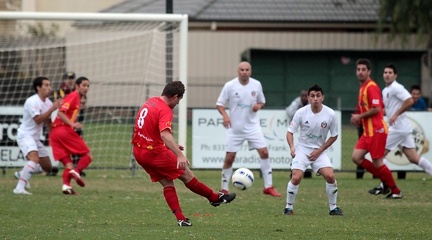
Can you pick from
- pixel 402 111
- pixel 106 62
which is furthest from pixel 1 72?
pixel 402 111

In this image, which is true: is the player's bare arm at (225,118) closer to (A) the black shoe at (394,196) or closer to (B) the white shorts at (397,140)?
(B) the white shorts at (397,140)

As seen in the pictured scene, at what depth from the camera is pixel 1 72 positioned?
87.2 feet

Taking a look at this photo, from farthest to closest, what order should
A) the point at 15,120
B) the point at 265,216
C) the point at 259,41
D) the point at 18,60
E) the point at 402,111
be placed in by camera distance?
the point at 259,41, the point at 18,60, the point at 15,120, the point at 402,111, the point at 265,216

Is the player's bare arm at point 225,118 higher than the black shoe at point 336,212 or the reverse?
higher

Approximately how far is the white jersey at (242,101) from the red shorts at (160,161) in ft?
16.4

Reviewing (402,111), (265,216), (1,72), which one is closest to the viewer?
(265,216)

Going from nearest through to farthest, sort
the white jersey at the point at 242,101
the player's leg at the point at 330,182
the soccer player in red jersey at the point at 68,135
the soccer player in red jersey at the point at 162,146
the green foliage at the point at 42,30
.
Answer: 1. the soccer player in red jersey at the point at 162,146
2. the player's leg at the point at 330,182
3. the soccer player in red jersey at the point at 68,135
4. the white jersey at the point at 242,101
5. the green foliage at the point at 42,30

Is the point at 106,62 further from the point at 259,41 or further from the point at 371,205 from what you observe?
the point at 371,205

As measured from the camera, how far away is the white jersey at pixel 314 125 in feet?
44.5

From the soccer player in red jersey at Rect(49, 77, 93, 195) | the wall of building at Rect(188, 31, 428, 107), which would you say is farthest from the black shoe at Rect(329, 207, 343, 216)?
the wall of building at Rect(188, 31, 428, 107)

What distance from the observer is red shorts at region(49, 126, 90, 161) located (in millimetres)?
16422

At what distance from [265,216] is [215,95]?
21.3 metres

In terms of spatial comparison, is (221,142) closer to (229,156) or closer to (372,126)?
(229,156)

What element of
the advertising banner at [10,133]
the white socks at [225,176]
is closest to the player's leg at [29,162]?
the white socks at [225,176]
